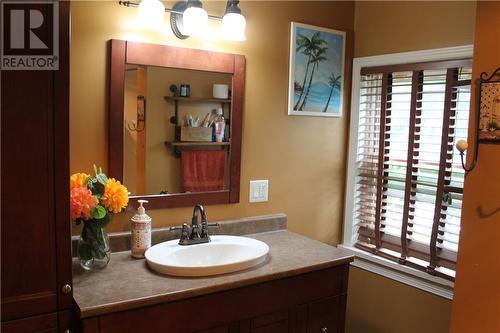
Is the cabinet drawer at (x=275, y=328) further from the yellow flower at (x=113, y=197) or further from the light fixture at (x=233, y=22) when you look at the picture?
the light fixture at (x=233, y=22)

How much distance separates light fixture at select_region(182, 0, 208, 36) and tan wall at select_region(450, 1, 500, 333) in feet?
3.74

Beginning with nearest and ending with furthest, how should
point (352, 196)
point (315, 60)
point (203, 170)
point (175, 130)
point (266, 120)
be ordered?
point (175, 130) < point (203, 170) < point (266, 120) < point (315, 60) < point (352, 196)

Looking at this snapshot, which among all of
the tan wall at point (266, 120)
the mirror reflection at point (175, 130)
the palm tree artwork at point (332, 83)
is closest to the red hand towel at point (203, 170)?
the mirror reflection at point (175, 130)

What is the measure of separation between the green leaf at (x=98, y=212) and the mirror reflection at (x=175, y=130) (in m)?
0.32

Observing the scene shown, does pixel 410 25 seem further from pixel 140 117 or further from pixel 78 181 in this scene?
pixel 78 181

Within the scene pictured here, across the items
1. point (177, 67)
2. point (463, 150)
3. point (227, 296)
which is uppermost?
point (177, 67)

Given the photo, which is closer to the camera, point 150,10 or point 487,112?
point 487,112

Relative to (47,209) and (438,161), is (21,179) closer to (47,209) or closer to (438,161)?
(47,209)

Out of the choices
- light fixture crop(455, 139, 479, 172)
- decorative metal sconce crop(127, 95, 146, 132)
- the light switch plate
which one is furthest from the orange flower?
light fixture crop(455, 139, 479, 172)

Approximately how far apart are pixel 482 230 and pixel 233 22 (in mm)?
1413

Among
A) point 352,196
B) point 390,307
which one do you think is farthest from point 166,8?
point 390,307

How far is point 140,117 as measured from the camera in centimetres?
204

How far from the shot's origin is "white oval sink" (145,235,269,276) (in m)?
1.72

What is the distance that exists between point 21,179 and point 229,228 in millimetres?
1168
